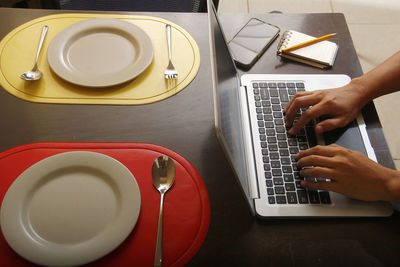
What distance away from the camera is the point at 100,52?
2.44 ft

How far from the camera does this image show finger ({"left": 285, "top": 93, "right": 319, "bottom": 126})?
25.7 inches

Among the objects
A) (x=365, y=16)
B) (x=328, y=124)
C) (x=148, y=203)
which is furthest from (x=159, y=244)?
(x=365, y=16)

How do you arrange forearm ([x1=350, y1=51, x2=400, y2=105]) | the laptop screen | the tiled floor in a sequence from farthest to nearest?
the tiled floor
forearm ([x1=350, y1=51, x2=400, y2=105])
the laptop screen

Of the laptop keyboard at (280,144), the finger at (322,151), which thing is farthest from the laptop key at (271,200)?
the finger at (322,151)

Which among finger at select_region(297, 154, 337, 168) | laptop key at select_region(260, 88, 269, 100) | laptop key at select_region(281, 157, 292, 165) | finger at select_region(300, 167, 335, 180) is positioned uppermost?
laptop key at select_region(260, 88, 269, 100)

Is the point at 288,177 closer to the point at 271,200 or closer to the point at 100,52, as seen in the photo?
the point at 271,200

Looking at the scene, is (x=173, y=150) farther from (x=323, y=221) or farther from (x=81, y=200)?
(x=323, y=221)

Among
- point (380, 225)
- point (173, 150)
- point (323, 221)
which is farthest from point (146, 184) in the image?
point (380, 225)

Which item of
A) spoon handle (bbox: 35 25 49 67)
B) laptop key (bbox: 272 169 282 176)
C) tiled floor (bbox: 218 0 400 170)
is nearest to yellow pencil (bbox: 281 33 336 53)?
laptop key (bbox: 272 169 282 176)

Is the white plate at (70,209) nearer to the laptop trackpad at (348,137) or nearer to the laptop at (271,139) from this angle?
the laptop at (271,139)

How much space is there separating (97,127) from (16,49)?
33 centimetres

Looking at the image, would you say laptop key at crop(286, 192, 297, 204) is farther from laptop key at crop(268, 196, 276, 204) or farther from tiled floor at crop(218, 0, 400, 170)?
tiled floor at crop(218, 0, 400, 170)

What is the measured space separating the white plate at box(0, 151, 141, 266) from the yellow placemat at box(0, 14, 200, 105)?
0.60ft

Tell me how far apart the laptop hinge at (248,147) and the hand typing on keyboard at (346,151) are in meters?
0.09
